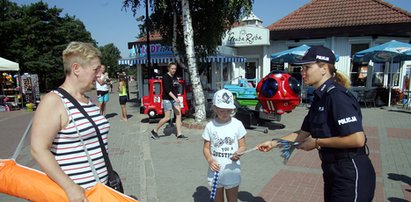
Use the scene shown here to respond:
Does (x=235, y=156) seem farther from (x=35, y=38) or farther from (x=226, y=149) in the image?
(x=35, y=38)

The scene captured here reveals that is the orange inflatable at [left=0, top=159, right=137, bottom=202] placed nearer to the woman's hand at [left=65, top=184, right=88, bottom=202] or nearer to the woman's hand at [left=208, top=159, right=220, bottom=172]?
the woman's hand at [left=65, top=184, right=88, bottom=202]

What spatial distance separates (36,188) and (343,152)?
1.99 metres

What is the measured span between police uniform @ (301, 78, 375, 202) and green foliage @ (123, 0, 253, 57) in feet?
24.7

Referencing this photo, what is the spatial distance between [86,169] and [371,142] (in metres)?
6.79

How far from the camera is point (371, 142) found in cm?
671

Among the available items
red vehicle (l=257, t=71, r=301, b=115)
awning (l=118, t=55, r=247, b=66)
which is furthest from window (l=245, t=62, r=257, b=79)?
red vehicle (l=257, t=71, r=301, b=115)

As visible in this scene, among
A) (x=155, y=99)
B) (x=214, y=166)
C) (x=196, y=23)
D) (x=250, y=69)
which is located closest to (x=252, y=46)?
(x=250, y=69)

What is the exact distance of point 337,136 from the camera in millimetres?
1982

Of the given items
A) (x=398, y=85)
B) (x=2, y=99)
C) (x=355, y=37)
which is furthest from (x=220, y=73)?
(x=2, y=99)

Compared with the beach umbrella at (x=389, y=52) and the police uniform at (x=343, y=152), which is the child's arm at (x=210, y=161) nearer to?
the police uniform at (x=343, y=152)

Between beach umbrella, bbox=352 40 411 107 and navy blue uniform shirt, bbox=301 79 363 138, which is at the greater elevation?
beach umbrella, bbox=352 40 411 107

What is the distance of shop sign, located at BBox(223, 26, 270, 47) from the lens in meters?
15.7

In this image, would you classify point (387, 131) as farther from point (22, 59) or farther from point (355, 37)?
point (22, 59)

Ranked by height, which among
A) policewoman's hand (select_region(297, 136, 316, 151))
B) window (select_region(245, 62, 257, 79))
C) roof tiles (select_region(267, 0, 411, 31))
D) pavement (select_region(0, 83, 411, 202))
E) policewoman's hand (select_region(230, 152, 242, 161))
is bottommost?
pavement (select_region(0, 83, 411, 202))
